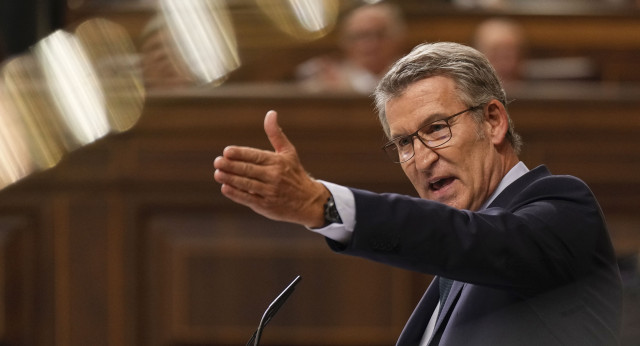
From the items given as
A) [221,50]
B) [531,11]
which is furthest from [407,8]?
[221,50]

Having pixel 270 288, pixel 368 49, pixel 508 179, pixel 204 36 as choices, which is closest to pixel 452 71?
pixel 508 179

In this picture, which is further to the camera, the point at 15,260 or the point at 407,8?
the point at 407,8

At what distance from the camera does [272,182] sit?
52.4 inches

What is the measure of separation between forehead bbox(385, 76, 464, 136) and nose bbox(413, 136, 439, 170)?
3cm

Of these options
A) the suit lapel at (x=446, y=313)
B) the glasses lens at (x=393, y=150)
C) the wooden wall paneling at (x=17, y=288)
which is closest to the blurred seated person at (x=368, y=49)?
the wooden wall paneling at (x=17, y=288)

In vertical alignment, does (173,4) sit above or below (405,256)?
below

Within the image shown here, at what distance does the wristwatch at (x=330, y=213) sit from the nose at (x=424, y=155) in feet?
1.32

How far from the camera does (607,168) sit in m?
3.04

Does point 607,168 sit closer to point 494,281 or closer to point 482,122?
point 482,122

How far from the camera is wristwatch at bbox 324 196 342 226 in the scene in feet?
4.53

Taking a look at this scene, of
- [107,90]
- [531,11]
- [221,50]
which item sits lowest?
[531,11]

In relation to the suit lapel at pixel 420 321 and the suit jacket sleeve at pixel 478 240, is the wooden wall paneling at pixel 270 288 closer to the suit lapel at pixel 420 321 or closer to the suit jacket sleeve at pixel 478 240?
the suit lapel at pixel 420 321

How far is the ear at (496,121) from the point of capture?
1797 millimetres

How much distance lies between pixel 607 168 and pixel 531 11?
70.0 inches
